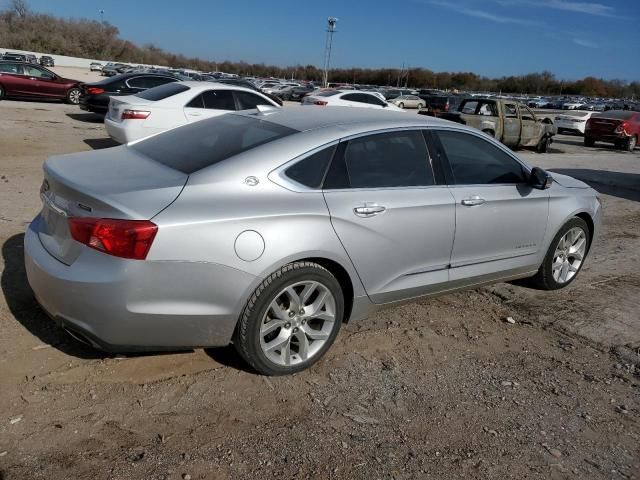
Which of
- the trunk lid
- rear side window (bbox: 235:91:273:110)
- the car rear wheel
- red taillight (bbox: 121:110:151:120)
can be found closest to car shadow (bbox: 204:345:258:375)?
the trunk lid

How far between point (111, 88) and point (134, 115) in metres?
6.53

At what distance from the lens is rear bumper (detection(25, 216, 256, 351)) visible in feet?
9.22

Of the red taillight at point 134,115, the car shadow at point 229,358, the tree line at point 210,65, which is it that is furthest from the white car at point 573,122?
the tree line at point 210,65

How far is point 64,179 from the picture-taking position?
10.4 ft

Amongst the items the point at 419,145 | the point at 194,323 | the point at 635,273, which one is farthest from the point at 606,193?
the point at 194,323

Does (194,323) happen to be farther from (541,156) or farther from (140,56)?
(140,56)

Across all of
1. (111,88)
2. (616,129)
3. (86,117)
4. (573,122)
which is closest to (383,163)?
(111,88)

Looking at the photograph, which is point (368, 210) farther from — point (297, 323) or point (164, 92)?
point (164, 92)

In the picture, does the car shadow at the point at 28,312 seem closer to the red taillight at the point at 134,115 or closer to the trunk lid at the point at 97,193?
the trunk lid at the point at 97,193

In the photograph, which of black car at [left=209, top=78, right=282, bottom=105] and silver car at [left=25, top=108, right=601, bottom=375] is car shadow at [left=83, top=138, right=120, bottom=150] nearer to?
black car at [left=209, top=78, right=282, bottom=105]

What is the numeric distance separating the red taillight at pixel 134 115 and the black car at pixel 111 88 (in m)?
5.67

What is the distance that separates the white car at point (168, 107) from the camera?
33.4 feet

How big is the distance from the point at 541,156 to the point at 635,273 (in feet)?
40.9

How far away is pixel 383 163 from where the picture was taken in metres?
3.77
